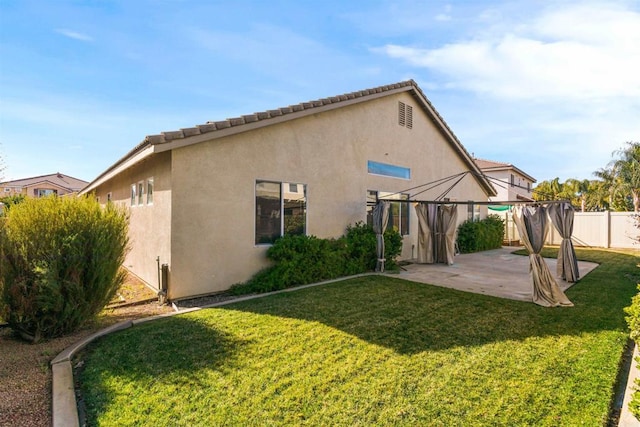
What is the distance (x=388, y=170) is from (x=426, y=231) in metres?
3.08

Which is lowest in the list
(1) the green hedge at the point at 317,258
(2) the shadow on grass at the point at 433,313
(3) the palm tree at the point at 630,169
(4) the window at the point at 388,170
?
(2) the shadow on grass at the point at 433,313

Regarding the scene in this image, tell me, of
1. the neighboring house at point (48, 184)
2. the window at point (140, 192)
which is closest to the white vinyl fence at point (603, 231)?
the window at point (140, 192)

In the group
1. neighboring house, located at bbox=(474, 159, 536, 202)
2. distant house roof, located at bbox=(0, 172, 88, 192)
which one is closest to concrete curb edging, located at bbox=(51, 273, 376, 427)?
neighboring house, located at bbox=(474, 159, 536, 202)

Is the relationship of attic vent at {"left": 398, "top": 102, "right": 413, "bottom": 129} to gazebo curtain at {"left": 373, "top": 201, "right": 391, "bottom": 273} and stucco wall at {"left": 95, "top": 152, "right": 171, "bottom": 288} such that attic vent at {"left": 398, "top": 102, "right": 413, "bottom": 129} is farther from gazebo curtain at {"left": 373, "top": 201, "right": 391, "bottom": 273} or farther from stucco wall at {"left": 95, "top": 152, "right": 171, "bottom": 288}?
stucco wall at {"left": 95, "top": 152, "right": 171, "bottom": 288}

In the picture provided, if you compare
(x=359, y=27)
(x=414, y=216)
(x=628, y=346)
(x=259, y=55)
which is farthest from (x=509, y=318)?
(x=259, y=55)

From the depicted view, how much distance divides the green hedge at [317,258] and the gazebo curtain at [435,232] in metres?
2.22

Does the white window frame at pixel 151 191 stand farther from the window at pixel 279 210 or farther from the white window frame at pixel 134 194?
the window at pixel 279 210

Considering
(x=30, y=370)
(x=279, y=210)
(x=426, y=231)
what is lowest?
(x=30, y=370)

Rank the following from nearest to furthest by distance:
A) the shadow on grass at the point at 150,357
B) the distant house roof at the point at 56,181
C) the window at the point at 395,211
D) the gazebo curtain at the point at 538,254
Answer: the shadow on grass at the point at 150,357, the gazebo curtain at the point at 538,254, the window at the point at 395,211, the distant house roof at the point at 56,181

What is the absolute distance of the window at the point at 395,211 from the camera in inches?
481

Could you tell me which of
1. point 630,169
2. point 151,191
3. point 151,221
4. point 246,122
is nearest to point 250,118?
point 246,122

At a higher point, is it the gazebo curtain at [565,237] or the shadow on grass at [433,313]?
the gazebo curtain at [565,237]

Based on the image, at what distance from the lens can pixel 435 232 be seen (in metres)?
13.5

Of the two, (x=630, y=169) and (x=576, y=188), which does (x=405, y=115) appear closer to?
(x=630, y=169)
